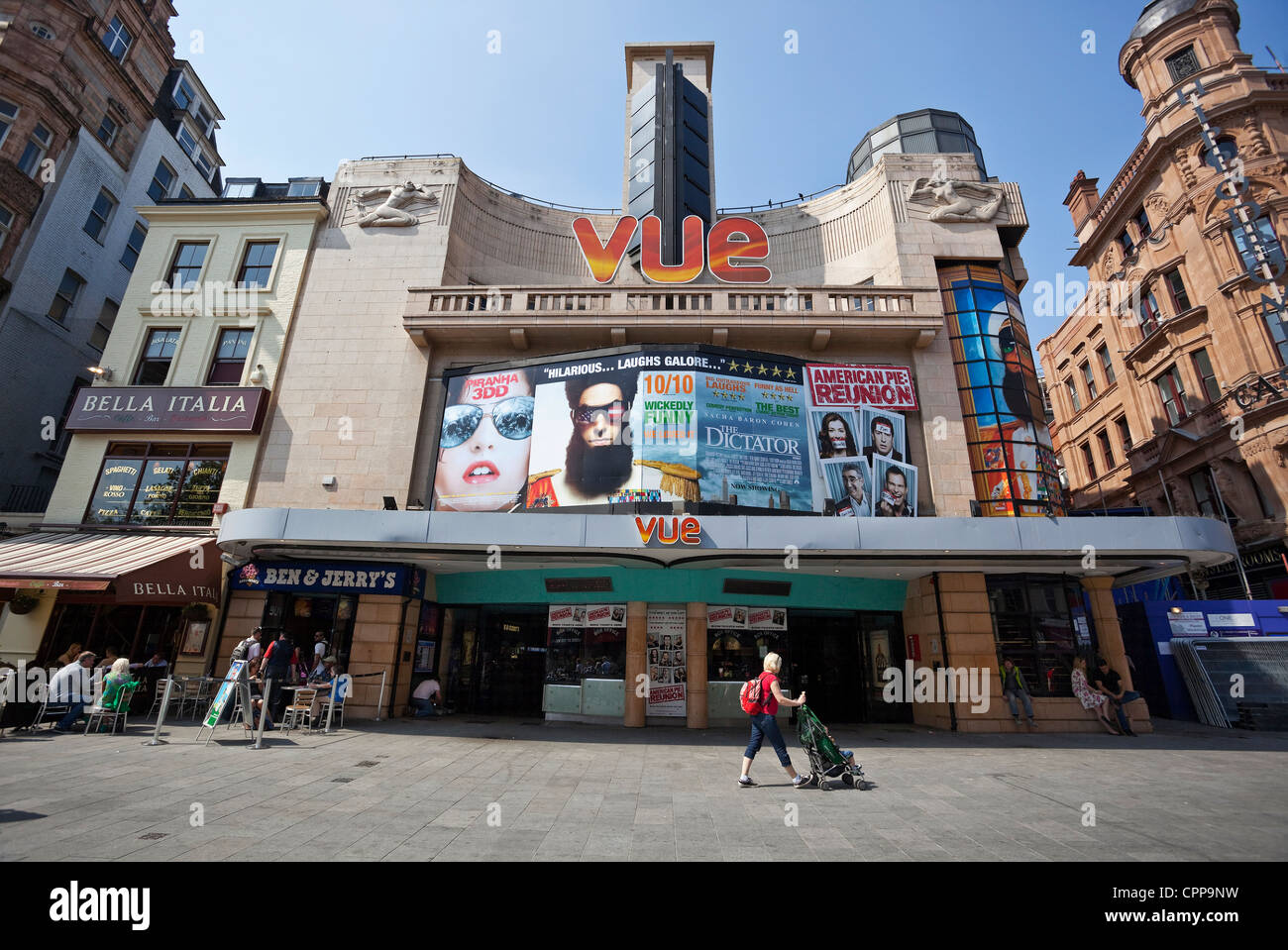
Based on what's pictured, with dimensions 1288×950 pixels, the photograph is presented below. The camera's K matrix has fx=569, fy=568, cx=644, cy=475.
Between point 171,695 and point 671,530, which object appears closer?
point 671,530

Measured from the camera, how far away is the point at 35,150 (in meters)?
22.0

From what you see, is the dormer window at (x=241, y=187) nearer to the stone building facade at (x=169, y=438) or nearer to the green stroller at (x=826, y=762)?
the stone building facade at (x=169, y=438)

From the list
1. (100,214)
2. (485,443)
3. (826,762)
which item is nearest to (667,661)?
(826,762)

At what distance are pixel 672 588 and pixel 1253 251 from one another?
99.0 feet

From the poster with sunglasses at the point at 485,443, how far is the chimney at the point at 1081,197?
39300 millimetres

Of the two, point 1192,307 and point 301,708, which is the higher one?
point 1192,307

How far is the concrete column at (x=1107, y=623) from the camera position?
15.7 metres

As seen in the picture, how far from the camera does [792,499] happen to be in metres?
15.9

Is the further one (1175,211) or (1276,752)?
(1175,211)

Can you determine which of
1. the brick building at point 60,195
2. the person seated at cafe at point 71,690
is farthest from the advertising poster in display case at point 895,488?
the brick building at point 60,195

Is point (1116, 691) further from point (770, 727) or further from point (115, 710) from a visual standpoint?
point (115, 710)
